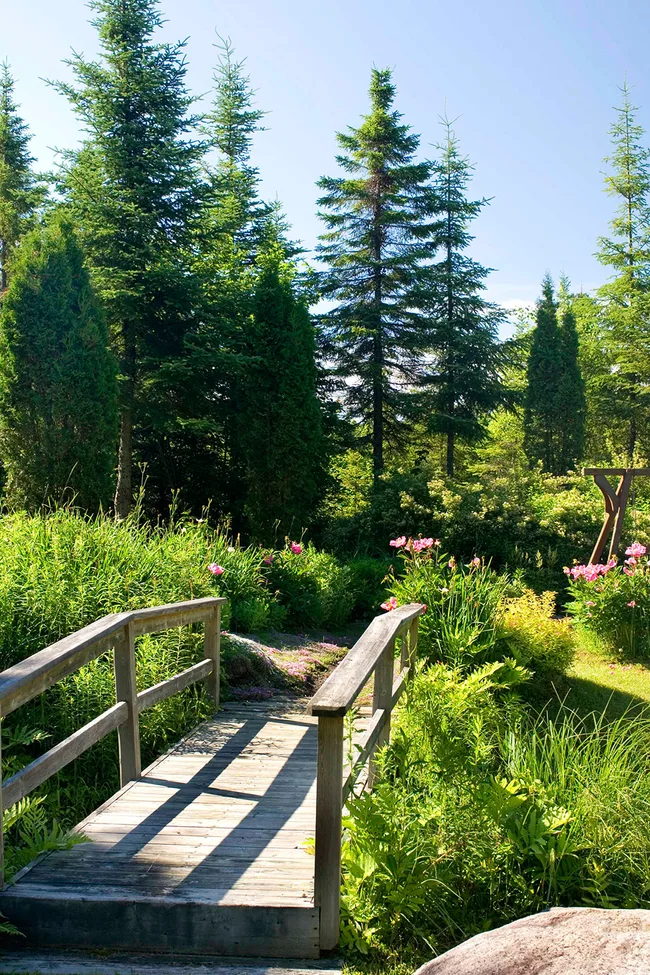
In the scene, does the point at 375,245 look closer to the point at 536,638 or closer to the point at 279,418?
the point at 279,418

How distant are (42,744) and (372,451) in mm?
18869

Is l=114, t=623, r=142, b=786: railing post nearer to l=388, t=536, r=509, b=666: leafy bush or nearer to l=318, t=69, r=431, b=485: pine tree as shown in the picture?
l=388, t=536, r=509, b=666: leafy bush

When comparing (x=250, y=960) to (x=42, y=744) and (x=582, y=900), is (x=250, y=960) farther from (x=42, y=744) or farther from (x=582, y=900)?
(x=42, y=744)

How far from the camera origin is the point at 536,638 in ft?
24.4

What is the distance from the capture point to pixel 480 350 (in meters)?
23.2

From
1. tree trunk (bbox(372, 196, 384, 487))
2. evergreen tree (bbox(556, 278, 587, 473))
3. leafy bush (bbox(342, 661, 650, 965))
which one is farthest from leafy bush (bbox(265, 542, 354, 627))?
evergreen tree (bbox(556, 278, 587, 473))

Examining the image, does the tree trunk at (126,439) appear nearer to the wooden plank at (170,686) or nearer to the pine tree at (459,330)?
the pine tree at (459,330)

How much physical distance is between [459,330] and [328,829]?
70.1 ft

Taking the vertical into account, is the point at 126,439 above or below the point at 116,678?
above

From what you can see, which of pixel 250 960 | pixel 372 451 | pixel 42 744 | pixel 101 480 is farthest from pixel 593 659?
pixel 372 451

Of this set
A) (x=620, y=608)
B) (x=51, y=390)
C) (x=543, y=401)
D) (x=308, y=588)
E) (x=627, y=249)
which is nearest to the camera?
(x=620, y=608)

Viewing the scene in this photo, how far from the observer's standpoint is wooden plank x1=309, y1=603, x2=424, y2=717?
300 centimetres

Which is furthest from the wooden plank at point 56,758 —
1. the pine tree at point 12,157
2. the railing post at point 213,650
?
the pine tree at point 12,157

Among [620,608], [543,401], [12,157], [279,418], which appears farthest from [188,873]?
[12,157]
